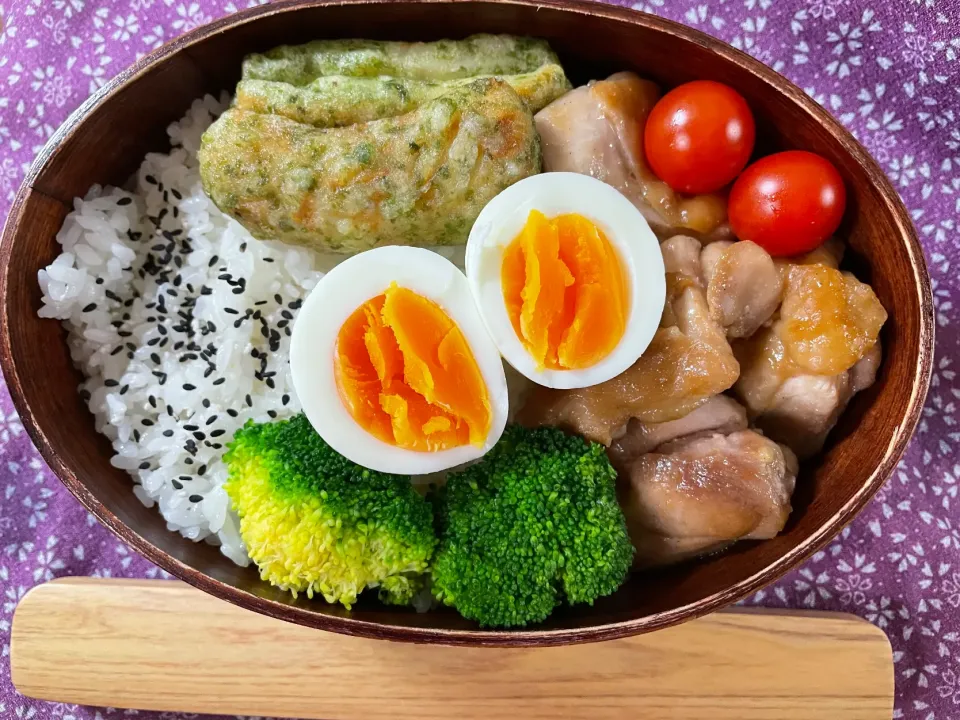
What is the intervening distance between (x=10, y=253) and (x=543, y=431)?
5.28 feet

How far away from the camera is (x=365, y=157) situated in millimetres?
2004

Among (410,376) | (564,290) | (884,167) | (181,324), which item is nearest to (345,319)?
(410,376)

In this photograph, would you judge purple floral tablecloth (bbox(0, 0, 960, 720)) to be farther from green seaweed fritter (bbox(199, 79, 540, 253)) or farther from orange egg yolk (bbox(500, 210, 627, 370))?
orange egg yolk (bbox(500, 210, 627, 370))

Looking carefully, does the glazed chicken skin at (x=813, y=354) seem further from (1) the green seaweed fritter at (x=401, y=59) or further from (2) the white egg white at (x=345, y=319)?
(1) the green seaweed fritter at (x=401, y=59)

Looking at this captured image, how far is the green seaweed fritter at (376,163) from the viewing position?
2.01m

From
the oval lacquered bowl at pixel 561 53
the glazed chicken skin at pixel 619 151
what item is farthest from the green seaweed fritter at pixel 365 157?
the oval lacquered bowl at pixel 561 53

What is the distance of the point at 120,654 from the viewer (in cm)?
237

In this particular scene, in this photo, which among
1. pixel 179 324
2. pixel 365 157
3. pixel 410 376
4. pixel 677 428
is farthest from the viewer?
pixel 179 324

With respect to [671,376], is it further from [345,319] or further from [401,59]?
[401,59]

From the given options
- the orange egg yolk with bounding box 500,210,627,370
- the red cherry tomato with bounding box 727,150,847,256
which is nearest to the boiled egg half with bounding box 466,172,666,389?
the orange egg yolk with bounding box 500,210,627,370

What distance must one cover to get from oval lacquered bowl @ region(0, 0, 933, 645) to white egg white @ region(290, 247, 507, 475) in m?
0.48

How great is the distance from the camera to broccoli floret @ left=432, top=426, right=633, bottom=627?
6.48 ft

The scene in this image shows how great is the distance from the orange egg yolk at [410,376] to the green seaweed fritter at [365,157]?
278mm

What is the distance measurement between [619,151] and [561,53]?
1.36 feet
